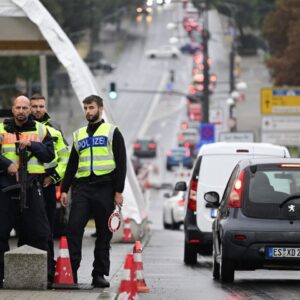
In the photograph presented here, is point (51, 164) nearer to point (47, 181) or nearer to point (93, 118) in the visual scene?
point (47, 181)

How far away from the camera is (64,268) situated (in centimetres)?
1427

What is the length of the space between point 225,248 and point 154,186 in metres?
63.3

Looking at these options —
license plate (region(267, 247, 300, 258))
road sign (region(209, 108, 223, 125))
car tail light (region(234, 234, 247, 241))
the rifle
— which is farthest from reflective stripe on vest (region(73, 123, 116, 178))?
road sign (region(209, 108, 223, 125))

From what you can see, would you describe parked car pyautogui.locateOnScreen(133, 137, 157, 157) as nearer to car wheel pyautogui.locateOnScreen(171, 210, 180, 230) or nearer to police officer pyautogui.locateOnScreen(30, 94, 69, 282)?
car wheel pyautogui.locateOnScreen(171, 210, 180, 230)

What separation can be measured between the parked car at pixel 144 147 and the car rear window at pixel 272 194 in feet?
249

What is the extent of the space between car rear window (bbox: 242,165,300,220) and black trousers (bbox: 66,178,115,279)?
1.92 meters

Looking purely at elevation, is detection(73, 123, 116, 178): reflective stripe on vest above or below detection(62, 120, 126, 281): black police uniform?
above

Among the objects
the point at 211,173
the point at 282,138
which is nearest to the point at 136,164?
the point at 282,138

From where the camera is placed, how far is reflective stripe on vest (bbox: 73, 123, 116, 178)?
14625 mm

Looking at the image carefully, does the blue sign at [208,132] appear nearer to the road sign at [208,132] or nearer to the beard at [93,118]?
the road sign at [208,132]

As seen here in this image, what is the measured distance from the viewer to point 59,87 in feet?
340

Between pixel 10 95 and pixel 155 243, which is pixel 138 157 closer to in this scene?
pixel 10 95

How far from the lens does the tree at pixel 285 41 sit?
280ft

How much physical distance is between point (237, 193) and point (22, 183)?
289 cm
